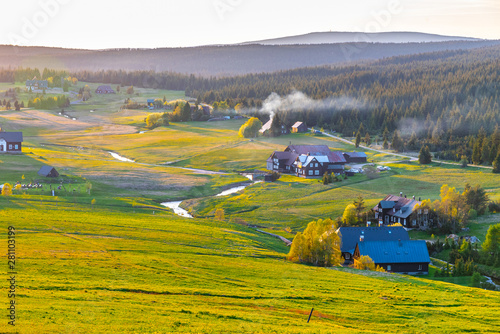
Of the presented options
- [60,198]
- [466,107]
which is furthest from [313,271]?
[466,107]

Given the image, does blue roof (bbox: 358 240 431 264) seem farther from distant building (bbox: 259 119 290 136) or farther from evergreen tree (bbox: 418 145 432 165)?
distant building (bbox: 259 119 290 136)

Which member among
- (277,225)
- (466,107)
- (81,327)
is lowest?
(277,225)

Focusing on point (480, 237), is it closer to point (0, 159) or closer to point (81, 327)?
point (81, 327)

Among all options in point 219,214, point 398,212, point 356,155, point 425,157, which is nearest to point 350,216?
point 398,212

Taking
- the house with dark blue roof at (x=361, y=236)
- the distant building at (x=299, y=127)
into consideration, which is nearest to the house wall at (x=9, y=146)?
the distant building at (x=299, y=127)

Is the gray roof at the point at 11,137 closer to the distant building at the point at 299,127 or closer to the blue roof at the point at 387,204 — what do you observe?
the blue roof at the point at 387,204

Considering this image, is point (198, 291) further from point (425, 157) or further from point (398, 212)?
point (425, 157)
